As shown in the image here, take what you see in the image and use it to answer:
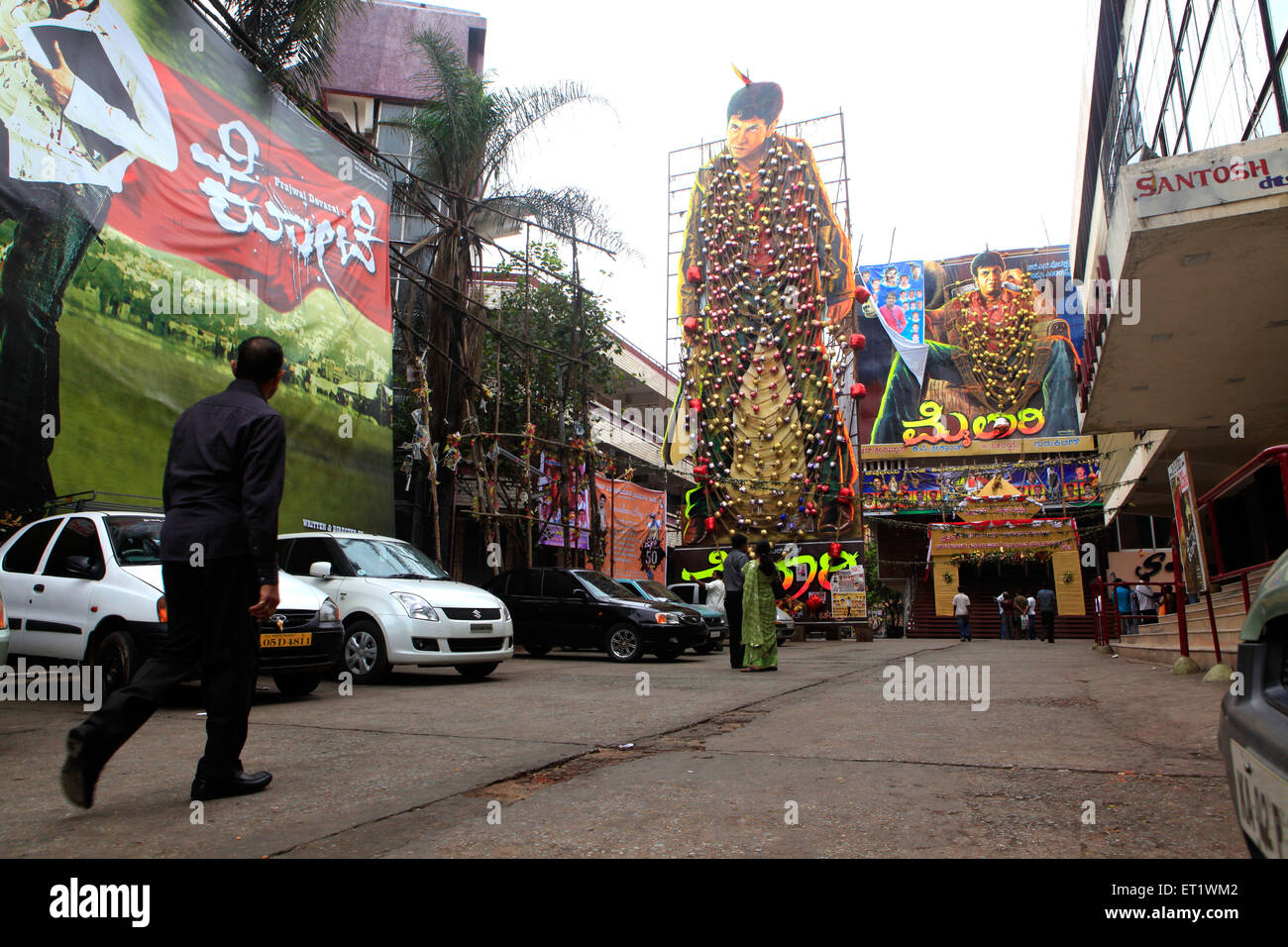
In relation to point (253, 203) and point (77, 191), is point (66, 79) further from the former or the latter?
point (253, 203)

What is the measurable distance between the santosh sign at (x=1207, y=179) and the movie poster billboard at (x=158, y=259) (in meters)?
10.1

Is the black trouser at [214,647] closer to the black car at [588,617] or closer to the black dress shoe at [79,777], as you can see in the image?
the black dress shoe at [79,777]

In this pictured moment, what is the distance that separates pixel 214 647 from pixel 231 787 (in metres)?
0.62

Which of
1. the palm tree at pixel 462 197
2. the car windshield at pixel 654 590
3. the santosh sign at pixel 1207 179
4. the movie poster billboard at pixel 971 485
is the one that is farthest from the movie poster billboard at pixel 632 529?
the santosh sign at pixel 1207 179

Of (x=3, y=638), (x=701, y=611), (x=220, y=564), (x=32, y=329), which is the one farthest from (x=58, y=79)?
(x=701, y=611)

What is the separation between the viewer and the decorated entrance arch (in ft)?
99.6

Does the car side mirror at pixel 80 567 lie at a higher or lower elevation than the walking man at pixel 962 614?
higher

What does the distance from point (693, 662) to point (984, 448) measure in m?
25.0

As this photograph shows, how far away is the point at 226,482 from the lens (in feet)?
11.9

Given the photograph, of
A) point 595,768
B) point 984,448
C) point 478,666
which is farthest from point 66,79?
point 984,448

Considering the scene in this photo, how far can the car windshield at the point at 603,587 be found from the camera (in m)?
13.6

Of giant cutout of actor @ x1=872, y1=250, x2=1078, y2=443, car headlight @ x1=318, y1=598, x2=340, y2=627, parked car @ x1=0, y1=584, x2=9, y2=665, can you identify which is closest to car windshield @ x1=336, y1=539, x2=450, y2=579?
car headlight @ x1=318, y1=598, x2=340, y2=627

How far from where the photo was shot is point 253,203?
11.6m

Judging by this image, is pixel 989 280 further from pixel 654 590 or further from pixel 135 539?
pixel 135 539
